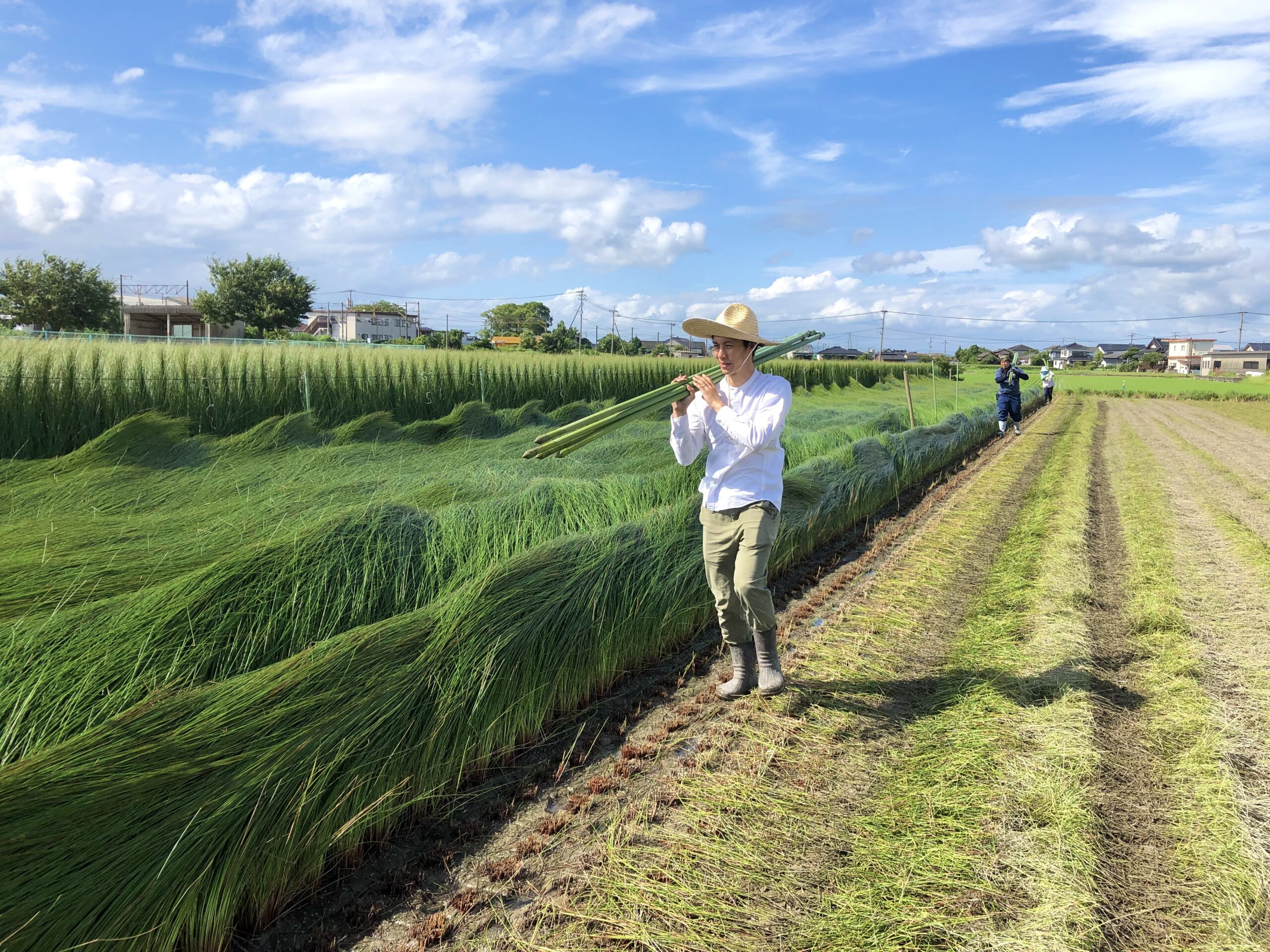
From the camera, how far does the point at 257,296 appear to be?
134 ft

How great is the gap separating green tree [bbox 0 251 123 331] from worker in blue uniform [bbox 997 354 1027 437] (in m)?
39.1

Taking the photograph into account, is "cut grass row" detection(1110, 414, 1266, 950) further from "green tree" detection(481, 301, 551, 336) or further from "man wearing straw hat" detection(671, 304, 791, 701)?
"green tree" detection(481, 301, 551, 336)

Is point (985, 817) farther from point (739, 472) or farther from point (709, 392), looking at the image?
point (709, 392)

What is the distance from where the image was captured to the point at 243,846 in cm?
201

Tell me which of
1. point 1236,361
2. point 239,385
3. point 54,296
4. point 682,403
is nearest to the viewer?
point 682,403

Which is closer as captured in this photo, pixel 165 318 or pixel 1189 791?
pixel 1189 791

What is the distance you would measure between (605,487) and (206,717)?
3.18 meters

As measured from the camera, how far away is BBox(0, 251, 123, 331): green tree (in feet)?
113

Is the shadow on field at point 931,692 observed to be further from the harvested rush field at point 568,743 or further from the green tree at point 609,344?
the green tree at point 609,344

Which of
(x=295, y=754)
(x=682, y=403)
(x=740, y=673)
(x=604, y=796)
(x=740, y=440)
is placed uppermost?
(x=682, y=403)

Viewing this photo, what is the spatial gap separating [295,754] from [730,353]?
217 cm

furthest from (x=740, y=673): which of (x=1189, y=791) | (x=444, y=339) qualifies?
(x=444, y=339)

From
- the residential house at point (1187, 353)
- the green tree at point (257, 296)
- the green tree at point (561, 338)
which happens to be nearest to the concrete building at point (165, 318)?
the green tree at point (257, 296)

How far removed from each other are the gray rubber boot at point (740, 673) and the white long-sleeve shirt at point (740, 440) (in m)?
0.68
